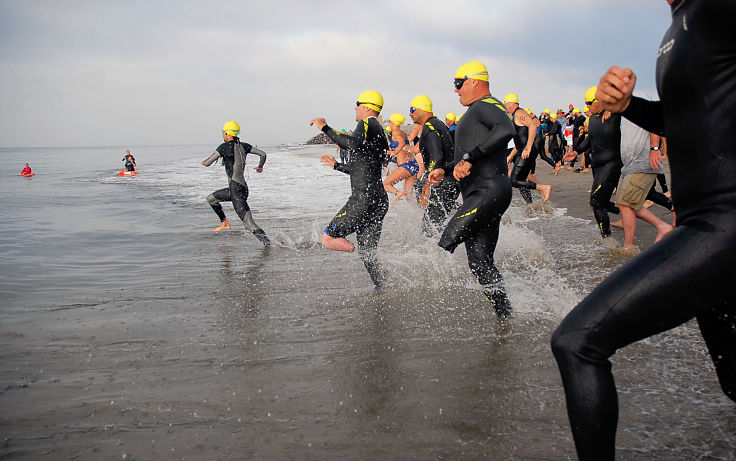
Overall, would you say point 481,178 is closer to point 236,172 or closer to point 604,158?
point 604,158

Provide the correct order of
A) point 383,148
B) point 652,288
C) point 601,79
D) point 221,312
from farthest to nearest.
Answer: point 383,148 < point 221,312 < point 601,79 < point 652,288

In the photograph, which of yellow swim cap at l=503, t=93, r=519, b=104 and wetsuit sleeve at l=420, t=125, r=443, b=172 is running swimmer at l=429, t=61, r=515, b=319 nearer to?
wetsuit sleeve at l=420, t=125, r=443, b=172

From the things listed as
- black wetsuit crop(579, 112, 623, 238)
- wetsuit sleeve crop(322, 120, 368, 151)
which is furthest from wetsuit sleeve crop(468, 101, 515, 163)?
black wetsuit crop(579, 112, 623, 238)

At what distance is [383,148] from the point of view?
5188 millimetres

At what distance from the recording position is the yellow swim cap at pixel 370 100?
5090 millimetres

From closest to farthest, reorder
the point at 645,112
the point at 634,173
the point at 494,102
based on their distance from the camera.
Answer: the point at 645,112, the point at 494,102, the point at 634,173

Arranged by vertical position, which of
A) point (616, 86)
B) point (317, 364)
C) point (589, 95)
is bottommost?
point (317, 364)

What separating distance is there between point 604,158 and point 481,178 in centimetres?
310

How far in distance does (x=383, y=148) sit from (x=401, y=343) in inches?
92.9

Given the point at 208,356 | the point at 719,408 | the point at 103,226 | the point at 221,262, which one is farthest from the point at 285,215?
the point at 719,408

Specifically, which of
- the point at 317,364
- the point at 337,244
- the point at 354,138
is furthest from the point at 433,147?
the point at 317,364

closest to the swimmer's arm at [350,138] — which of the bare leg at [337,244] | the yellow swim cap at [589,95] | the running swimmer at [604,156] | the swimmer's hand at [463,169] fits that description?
the bare leg at [337,244]

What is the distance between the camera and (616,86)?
1.64 meters

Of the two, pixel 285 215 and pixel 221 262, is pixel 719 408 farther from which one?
pixel 285 215
